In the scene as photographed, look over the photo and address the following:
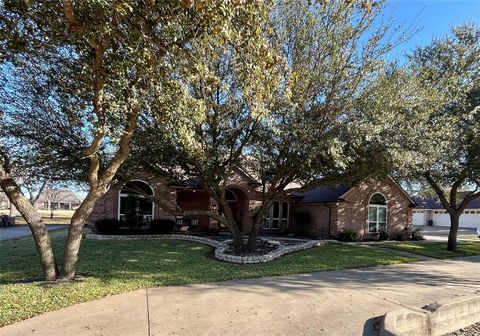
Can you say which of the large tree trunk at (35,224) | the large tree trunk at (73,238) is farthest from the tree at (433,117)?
the large tree trunk at (35,224)

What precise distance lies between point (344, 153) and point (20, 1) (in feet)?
31.3

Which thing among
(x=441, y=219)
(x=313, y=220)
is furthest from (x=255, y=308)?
(x=441, y=219)

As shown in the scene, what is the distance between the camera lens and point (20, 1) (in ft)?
19.7

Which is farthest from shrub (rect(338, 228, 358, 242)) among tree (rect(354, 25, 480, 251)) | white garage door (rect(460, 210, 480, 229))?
white garage door (rect(460, 210, 480, 229))

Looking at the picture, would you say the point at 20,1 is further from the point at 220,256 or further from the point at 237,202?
the point at 237,202

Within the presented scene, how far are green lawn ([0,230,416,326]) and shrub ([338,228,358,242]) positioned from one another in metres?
4.73

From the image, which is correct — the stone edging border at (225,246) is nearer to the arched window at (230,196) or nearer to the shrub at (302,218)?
the shrub at (302,218)

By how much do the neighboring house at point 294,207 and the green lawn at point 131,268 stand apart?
4558 mm

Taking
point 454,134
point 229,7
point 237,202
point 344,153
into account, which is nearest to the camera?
point 229,7

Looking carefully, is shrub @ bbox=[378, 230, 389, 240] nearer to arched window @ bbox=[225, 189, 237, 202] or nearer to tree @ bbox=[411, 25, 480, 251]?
tree @ bbox=[411, 25, 480, 251]

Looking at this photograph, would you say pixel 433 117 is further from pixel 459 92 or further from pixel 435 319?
pixel 435 319

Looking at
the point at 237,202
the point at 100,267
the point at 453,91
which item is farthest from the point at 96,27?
the point at 237,202

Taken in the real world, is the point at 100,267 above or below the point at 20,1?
below

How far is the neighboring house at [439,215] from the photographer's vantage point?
45.7 m
